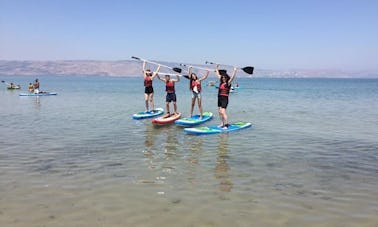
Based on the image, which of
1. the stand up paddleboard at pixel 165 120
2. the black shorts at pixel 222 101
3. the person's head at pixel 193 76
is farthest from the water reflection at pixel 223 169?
the person's head at pixel 193 76

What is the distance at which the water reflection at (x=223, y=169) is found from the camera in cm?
849

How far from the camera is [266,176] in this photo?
930 cm

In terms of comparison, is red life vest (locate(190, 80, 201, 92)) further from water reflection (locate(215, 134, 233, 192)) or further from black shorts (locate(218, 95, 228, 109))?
water reflection (locate(215, 134, 233, 192))

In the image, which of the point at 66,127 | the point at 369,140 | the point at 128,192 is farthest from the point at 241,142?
the point at 66,127

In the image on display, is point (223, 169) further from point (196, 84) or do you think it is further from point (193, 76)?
point (193, 76)

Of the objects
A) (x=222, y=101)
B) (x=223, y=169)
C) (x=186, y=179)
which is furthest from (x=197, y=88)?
(x=186, y=179)

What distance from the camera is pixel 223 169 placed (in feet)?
32.3

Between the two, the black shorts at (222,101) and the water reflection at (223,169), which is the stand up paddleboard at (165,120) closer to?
the black shorts at (222,101)

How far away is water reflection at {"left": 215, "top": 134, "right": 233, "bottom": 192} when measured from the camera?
8.49m

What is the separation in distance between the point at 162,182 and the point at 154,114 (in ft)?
41.7

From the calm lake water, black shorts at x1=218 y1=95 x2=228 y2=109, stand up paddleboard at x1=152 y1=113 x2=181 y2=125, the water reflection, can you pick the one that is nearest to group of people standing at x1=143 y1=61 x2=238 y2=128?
black shorts at x1=218 y1=95 x2=228 y2=109

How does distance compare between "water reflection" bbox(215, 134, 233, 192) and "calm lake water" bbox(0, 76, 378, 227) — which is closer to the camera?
"calm lake water" bbox(0, 76, 378, 227)

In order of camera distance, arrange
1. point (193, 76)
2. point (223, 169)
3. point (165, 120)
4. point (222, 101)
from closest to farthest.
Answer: point (223, 169)
point (222, 101)
point (165, 120)
point (193, 76)

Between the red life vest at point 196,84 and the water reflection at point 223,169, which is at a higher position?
the red life vest at point 196,84
